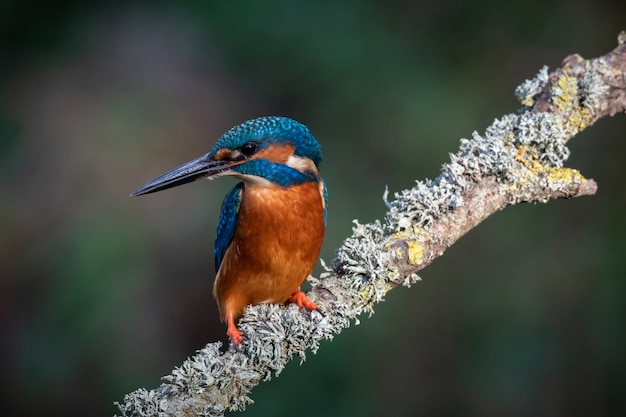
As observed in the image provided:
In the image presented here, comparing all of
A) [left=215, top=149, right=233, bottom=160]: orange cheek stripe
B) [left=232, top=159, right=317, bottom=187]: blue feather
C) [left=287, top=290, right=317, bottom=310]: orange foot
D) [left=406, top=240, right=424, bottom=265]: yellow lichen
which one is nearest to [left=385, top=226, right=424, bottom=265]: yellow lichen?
[left=406, top=240, right=424, bottom=265]: yellow lichen

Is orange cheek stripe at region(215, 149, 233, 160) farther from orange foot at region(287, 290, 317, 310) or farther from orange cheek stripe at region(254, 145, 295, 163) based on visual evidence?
orange foot at region(287, 290, 317, 310)

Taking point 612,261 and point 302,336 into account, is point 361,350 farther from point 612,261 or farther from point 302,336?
point 302,336

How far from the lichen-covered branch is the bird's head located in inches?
12.9

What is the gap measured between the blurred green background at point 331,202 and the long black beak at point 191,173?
155cm

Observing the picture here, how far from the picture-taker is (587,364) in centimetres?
343

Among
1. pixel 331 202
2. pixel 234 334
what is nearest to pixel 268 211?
pixel 234 334

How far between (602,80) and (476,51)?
1.73m

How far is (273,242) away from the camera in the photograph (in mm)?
2307

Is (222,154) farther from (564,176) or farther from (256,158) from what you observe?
(564,176)

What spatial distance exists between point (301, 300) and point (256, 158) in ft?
1.49

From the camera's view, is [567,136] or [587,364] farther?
[587,364]

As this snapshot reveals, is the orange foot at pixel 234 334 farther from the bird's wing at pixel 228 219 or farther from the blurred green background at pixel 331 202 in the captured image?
the blurred green background at pixel 331 202

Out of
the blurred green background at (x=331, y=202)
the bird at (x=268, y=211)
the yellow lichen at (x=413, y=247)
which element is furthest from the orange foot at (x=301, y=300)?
the blurred green background at (x=331, y=202)

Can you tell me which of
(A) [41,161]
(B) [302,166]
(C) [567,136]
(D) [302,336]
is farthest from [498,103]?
(A) [41,161]
